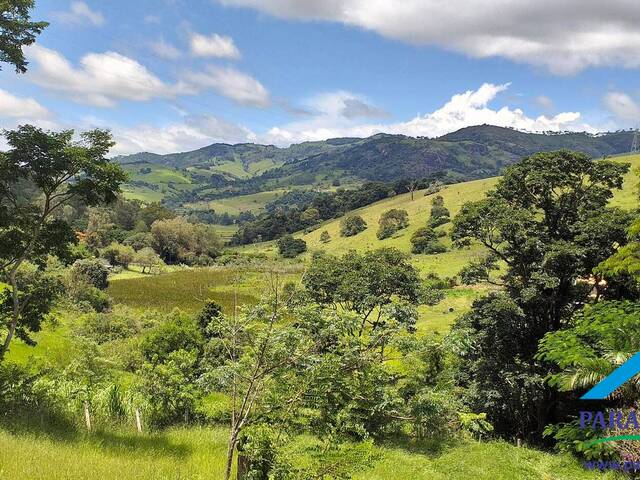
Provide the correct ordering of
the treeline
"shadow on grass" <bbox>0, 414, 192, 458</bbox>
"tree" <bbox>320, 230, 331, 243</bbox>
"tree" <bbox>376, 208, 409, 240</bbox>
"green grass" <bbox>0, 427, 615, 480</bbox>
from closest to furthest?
"green grass" <bbox>0, 427, 615, 480</bbox> → "shadow on grass" <bbox>0, 414, 192, 458</bbox> → "tree" <bbox>376, 208, 409, 240</bbox> → "tree" <bbox>320, 230, 331, 243</bbox> → the treeline

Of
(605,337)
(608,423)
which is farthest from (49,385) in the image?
(605,337)

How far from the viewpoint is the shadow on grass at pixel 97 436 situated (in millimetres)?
11023

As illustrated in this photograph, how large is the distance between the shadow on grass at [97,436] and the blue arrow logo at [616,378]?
10.4m

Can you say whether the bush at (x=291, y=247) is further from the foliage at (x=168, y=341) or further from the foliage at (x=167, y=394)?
the foliage at (x=167, y=394)

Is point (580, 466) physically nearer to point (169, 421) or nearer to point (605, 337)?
point (605, 337)

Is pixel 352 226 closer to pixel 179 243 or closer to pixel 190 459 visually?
pixel 179 243

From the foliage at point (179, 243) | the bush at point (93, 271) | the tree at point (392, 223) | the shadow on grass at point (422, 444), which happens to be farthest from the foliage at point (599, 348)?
the foliage at point (179, 243)

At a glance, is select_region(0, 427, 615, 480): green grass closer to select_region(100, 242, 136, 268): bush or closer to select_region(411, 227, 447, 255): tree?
select_region(411, 227, 447, 255): tree

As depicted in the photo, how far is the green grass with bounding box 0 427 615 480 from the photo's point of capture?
25.7 ft

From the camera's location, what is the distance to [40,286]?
13859 mm

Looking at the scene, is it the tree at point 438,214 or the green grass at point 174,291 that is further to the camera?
the tree at point 438,214

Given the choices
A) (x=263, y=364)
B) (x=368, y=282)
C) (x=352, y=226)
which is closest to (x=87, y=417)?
(x=263, y=364)

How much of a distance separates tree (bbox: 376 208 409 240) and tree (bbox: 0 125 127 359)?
91523 millimetres

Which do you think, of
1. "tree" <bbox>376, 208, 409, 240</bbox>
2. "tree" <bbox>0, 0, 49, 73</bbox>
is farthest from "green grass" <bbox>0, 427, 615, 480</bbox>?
"tree" <bbox>376, 208, 409, 240</bbox>
